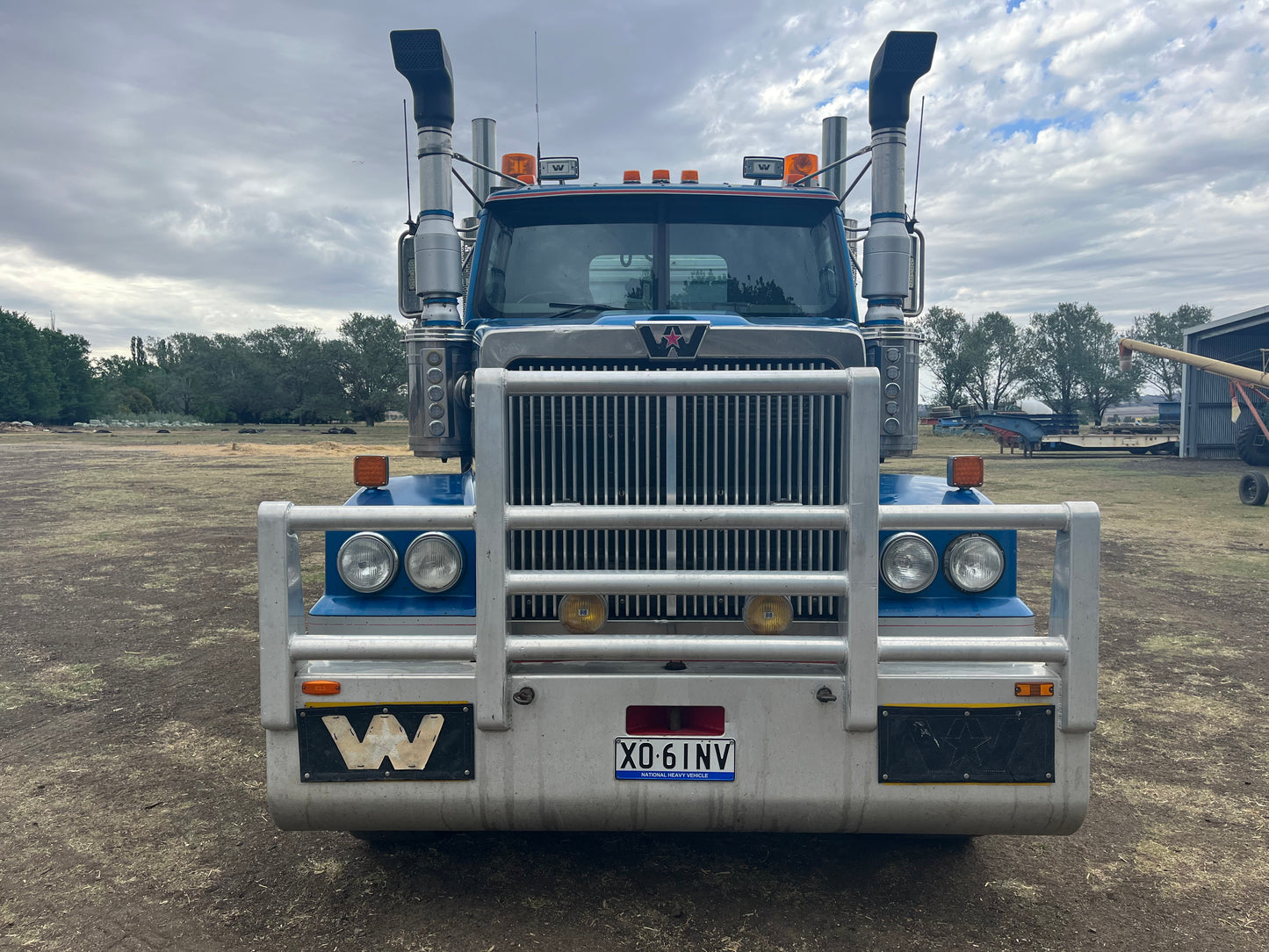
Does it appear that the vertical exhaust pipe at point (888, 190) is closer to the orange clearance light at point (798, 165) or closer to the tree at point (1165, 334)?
the orange clearance light at point (798, 165)

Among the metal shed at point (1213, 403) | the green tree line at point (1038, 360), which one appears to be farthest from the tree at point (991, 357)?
the metal shed at point (1213, 403)

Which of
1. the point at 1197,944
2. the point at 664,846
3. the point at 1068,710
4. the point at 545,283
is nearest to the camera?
the point at 1068,710

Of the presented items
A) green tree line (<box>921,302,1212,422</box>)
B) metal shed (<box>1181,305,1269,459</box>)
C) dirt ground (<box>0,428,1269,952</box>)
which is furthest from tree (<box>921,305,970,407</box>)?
dirt ground (<box>0,428,1269,952</box>)

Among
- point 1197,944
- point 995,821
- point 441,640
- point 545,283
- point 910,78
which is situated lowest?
point 1197,944

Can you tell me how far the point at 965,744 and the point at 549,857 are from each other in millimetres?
1693

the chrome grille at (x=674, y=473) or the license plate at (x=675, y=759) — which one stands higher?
the chrome grille at (x=674, y=473)

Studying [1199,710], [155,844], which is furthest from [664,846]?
[1199,710]

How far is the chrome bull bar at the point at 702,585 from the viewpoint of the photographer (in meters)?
2.52

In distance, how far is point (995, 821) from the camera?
2.60m

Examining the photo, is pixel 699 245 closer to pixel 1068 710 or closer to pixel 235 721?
pixel 1068 710

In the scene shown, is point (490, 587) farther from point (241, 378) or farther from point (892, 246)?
point (241, 378)

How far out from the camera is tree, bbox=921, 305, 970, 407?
74.2 metres

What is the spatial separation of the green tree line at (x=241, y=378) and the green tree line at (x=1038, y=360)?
158ft

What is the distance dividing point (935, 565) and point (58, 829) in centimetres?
379
